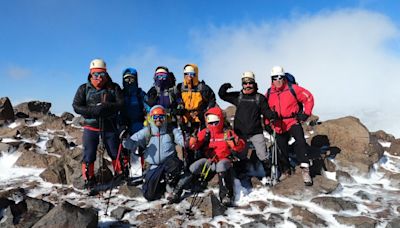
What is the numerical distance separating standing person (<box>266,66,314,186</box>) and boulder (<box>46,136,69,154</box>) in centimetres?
759

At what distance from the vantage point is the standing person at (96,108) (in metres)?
7.86

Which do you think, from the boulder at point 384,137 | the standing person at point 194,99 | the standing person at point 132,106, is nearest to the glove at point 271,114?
the standing person at point 194,99

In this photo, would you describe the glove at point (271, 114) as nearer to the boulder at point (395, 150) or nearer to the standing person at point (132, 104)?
the standing person at point (132, 104)

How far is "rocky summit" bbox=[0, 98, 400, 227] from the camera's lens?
656 centimetres

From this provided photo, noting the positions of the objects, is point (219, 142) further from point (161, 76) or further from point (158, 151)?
point (161, 76)

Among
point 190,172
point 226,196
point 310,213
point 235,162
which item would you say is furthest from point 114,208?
point 310,213

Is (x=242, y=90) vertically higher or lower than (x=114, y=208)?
higher

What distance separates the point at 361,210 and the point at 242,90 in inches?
166

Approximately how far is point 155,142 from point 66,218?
111 inches

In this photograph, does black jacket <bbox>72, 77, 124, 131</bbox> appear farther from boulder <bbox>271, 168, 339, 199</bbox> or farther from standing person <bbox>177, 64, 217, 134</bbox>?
boulder <bbox>271, 168, 339, 199</bbox>

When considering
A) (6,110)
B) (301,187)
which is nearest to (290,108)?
(301,187)

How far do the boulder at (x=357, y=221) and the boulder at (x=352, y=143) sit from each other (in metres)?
3.62

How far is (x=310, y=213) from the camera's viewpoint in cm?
703

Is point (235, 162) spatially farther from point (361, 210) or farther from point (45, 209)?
point (45, 209)
